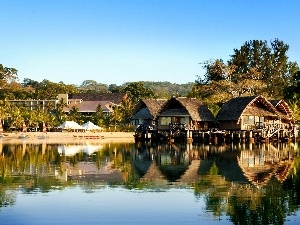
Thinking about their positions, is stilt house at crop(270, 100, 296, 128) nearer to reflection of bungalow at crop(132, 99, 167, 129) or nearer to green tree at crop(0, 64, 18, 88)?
reflection of bungalow at crop(132, 99, 167, 129)

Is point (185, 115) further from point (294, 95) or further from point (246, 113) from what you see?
point (294, 95)

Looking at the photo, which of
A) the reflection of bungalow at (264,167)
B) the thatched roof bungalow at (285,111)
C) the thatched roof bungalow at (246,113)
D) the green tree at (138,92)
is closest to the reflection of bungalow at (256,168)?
the reflection of bungalow at (264,167)

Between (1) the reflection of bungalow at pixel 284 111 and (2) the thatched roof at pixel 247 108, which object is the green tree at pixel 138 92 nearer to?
(1) the reflection of bungalow at pixel 284 111

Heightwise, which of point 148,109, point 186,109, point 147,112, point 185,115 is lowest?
point 185,115

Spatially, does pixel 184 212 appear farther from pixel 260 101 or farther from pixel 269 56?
pixel 269 56

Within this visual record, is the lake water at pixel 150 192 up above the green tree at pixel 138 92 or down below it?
below

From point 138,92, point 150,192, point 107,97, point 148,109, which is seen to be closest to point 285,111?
point 148,109

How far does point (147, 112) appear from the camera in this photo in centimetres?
6006

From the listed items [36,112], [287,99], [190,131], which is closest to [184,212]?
[190,131]

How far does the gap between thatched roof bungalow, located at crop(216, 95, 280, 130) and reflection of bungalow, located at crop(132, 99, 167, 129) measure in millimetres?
8327

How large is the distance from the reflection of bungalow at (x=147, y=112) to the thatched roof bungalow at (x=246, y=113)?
8.33 m

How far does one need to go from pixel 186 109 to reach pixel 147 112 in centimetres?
803

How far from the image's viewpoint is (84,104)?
9175 cm

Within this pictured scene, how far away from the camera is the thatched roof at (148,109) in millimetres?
59100
